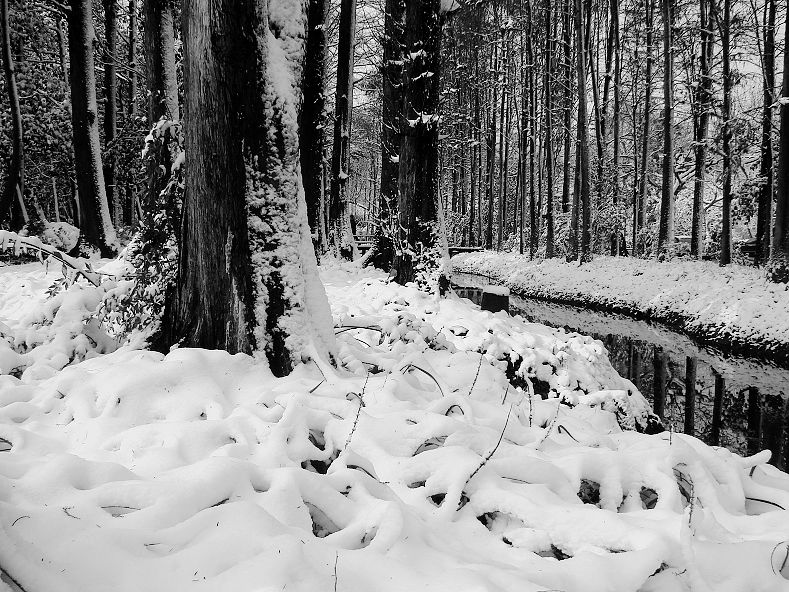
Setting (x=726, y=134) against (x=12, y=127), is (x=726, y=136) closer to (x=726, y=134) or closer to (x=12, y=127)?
(x=726, y=134)

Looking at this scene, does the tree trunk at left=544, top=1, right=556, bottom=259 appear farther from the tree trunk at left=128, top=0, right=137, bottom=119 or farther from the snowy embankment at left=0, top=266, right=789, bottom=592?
the snowy embankment at left=0, top=266, right=789, bottom=592

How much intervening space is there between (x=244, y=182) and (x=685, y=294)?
12.0 metres

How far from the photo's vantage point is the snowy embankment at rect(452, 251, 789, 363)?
9734 millimetres

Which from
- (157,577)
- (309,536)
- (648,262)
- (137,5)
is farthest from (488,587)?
(137,5)

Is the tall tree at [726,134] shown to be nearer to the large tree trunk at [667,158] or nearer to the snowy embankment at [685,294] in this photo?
the snowy embankment at [685,294]

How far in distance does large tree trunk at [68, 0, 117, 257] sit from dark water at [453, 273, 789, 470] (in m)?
8.32

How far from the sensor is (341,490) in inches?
77.9

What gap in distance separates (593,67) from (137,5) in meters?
17.6

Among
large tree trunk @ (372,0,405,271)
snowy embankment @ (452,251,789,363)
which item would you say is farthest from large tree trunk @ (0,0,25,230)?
snowy embankment @ (452,251,789,363)

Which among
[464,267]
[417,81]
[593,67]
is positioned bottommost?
[464,267]

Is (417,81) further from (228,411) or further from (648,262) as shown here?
(648,262)

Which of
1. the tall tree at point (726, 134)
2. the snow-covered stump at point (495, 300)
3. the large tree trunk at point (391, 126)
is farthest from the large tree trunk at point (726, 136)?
the snow-covered stump at point (495, 300)

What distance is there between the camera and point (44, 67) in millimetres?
21656

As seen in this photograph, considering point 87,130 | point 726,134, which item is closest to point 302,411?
point 87,130
